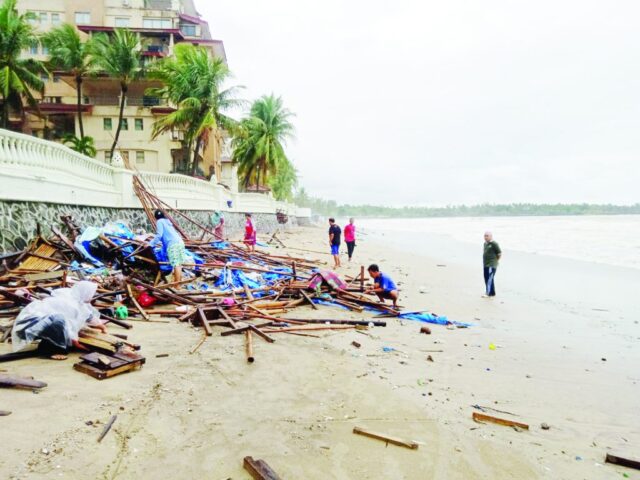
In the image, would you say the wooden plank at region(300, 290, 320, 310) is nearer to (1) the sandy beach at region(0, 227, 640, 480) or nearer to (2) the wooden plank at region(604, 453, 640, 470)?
(1) the sandy beach at region(0, 227, 640, 480)

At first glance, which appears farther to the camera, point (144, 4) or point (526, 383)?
point (144, 4)

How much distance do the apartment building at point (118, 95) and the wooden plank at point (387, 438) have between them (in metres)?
28.5

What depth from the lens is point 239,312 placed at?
6906 millimetres

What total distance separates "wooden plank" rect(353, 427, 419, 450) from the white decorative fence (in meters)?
8.61

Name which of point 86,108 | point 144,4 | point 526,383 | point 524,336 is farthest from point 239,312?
point 144,4

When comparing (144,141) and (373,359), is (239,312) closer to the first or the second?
(373,359)

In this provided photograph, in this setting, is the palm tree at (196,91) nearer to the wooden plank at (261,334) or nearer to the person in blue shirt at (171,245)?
the person in blue shirt at (171,245)

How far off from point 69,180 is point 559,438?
1158cm

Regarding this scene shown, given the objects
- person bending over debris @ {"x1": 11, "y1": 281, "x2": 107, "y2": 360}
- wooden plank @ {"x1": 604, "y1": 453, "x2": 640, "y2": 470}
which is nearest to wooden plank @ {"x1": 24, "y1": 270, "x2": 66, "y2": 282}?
person bending over debris @ {"x1": 11, "y1": 281, "x2": 107, "y2": 360}

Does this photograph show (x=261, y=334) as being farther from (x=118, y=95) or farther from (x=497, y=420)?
(x=118, y=95)

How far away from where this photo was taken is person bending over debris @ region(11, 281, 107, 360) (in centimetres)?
420

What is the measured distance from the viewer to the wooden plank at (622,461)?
3203mm

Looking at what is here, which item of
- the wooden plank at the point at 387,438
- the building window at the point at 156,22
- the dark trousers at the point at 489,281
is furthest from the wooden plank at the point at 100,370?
the building window at the point at 156,22

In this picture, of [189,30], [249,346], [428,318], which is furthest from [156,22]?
[249,346]
